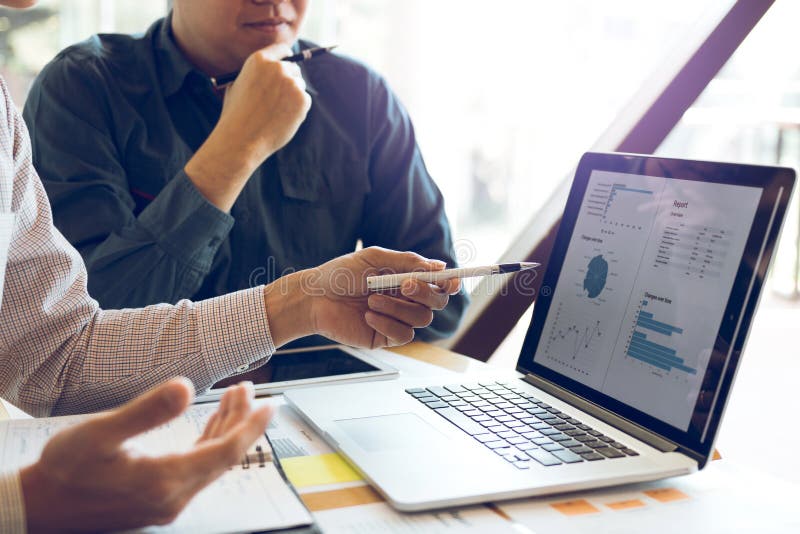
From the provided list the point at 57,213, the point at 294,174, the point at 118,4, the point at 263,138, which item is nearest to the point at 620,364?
the point at 263,138

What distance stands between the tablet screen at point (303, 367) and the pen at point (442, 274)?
233 millimetres

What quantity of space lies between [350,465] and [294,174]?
0.85m

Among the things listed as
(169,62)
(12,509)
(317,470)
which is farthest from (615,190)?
(169,62)

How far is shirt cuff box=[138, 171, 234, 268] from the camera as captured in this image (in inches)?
46.7

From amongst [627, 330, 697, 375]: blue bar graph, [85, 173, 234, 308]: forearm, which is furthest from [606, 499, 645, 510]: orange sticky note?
[85, 173, 234, 308]: forearm

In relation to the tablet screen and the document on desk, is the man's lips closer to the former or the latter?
the tablet screen

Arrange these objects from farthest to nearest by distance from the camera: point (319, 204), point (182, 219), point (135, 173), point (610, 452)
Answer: point (319, 204) → point (135, 173) → point (182, 219) → point (610, 452)

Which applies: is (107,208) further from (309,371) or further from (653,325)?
(653,325)

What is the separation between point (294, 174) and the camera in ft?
4.77

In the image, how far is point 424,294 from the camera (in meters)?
0.87

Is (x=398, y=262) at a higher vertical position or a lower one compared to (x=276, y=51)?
lower

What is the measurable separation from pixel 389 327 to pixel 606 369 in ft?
0.80

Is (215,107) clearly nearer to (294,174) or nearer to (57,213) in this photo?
(294,174)

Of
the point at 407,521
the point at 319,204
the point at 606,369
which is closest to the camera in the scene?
the point at 407,521
